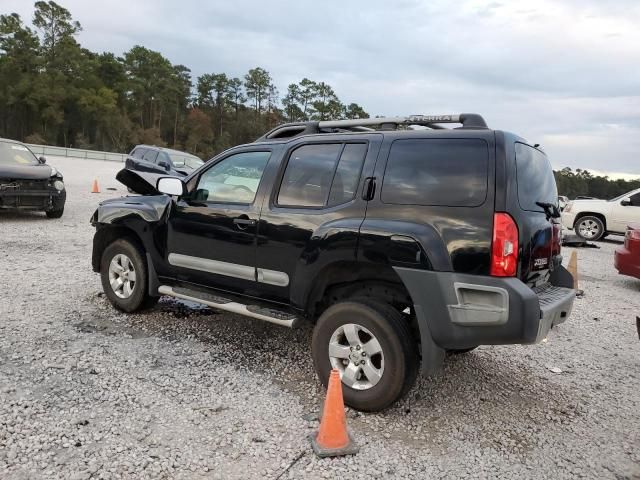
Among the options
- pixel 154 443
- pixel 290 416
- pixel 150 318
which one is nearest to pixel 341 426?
pixel 290 416

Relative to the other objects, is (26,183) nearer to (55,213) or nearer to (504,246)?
(55,213)

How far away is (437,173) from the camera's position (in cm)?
333

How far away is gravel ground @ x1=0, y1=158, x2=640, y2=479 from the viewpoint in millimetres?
2891

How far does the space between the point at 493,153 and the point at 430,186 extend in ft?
1.44

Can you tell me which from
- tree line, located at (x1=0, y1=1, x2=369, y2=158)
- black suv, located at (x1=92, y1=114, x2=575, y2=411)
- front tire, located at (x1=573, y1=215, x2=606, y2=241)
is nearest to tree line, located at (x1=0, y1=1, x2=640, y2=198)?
tree line, located at (x1=0, y1=1, x2=369, y2=158)

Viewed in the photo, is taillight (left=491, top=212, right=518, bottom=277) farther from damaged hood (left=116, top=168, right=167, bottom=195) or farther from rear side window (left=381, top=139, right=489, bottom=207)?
damaged hood (left=116, top=168, right=167, bottom=195)

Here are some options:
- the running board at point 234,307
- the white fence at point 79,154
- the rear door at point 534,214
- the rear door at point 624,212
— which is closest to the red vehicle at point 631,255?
the rear door at point 534,214

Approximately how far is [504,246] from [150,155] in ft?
49.4

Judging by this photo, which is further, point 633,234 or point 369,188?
point 633,234

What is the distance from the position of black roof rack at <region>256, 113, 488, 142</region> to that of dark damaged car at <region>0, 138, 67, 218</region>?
791 cm

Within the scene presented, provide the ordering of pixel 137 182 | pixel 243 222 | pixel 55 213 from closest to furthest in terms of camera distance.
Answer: pixel 243 222, pixel 137 182, pixel 55 213

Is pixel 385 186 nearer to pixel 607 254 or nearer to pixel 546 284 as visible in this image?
pixel 546 284

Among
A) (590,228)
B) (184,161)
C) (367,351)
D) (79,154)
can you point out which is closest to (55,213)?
(184,161)

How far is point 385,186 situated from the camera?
3.51 m
